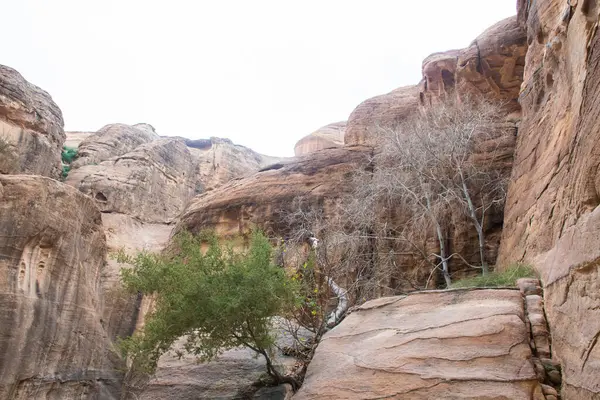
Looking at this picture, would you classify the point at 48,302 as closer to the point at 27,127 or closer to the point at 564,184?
the point at 27,127

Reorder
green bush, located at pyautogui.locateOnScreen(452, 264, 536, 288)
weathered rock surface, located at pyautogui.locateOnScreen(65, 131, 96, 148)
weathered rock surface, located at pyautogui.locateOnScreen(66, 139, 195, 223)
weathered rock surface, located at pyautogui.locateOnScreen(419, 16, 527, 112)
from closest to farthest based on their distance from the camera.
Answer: green bush, located at pyautogui.locateOnScreen(452, 264, 536, 288) < weathered rock surface, located at pyautogui.locateOnScreen(419, 16, 527, 112) < weathered rock surface, located at pyautogui.locateOnScreen(66, 139, 195, 223) < weathered rock surface, located at pyautogui.locateOnScreen(65, 131, 96, 148)

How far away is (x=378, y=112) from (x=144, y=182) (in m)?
12.0

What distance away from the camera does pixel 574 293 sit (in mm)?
5195

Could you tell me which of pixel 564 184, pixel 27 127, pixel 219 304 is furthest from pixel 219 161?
pixel 564 184

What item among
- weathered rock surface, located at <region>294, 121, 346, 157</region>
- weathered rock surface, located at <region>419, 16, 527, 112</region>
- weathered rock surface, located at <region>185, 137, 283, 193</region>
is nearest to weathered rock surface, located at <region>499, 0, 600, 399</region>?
weathered rock surface, located at <region>419, 16, 527, 112</region>

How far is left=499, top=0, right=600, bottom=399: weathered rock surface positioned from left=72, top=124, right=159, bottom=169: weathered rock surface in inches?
817

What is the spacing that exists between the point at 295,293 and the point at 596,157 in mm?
5748

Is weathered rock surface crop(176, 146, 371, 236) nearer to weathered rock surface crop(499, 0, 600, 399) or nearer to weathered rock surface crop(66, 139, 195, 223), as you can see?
weathered rock surface crop(66, 139, 195, 223)

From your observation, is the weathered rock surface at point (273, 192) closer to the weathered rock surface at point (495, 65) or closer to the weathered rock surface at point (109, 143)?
the weathered rock surface at point (495, 65)

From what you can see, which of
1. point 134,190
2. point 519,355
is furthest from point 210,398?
point 134,190

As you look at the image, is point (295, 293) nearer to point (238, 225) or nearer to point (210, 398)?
point (210, 398)

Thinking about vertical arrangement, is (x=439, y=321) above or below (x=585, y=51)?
below

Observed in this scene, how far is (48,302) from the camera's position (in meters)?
12.4

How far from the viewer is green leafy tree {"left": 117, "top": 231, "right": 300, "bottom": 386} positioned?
8227 mm
